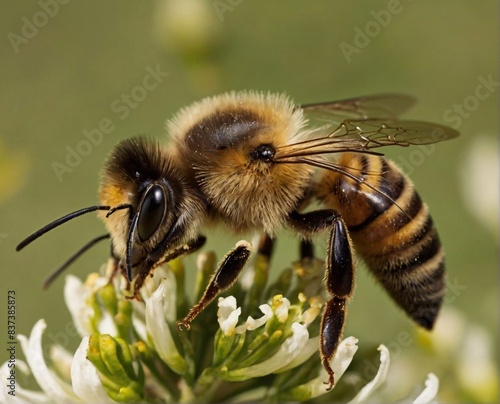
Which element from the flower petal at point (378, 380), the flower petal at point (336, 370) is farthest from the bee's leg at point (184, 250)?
the flower petal at point (378, 380)

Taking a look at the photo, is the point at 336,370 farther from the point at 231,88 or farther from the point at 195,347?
the point at 231,88

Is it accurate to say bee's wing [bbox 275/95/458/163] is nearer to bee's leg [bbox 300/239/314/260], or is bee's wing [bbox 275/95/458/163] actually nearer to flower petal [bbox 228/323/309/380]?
bee's leg [bbox 300/239/314/260]

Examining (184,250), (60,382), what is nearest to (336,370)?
(184,250)

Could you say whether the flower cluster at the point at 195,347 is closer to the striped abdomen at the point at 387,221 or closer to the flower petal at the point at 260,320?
the flower petal at the point at 260,320

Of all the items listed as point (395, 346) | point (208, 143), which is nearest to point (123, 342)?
point (208, 143)

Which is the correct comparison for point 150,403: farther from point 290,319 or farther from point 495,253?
point 495,253

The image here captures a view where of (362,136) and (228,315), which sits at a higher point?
(362,136)
